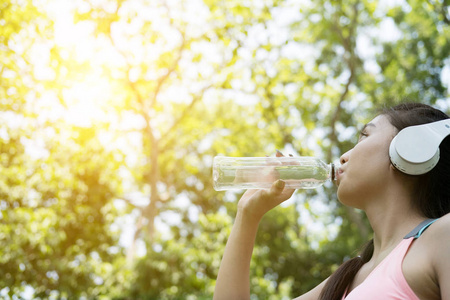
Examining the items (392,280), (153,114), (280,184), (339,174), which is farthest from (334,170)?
(153,114)

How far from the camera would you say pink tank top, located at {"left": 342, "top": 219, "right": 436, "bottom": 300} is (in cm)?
102

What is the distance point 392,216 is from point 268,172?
0.50 metres

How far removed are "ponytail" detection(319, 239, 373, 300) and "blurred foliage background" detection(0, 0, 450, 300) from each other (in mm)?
4309

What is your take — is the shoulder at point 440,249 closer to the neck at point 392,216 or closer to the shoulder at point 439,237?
the shoulder at point 439,237

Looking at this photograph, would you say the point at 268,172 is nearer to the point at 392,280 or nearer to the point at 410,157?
the point at 410,157

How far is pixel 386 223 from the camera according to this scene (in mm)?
1246

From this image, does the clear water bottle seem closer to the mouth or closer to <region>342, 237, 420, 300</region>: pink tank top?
the mouth

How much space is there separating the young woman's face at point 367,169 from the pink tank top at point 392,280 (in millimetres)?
169

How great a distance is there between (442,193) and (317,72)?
802 cm

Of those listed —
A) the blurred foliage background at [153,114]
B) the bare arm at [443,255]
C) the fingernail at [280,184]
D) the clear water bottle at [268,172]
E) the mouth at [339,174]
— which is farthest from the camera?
the blurred foliage background at [153,114]

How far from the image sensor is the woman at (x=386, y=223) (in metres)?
1.01

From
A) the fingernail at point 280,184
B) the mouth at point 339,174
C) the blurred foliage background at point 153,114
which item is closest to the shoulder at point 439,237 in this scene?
the mouth at point 339,174

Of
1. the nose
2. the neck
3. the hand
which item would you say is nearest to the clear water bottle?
the hand

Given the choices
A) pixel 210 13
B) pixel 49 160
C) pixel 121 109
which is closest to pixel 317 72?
pixel 210 13
